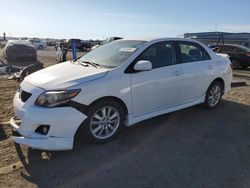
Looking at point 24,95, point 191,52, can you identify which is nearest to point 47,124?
point 24,95

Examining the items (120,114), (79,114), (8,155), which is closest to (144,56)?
(120,114)

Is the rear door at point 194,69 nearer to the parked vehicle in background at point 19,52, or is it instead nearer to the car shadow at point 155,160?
the car shadow at point 155,160

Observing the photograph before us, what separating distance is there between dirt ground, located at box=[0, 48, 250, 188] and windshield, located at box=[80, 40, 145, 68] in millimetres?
1290

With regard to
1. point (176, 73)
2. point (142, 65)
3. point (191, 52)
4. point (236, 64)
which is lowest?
point (236, 64)

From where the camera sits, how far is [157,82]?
16.0 ft

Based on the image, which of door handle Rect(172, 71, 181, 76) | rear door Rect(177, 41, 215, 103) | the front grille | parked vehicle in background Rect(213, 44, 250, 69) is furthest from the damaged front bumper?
parked vehicle in background Rect(213, 44, 250, 69)

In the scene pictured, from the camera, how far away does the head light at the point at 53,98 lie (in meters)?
3.81

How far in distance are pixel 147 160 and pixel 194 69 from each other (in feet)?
8.30

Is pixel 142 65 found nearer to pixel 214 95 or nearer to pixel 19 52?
pixel 214 95

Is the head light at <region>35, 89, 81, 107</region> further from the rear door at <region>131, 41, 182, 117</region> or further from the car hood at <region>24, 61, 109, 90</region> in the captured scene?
the rear door at <region>131, 41, 182, 117</region>

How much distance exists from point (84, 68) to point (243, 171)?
283cm

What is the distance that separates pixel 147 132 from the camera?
5000 mm

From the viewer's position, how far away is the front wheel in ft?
13.6

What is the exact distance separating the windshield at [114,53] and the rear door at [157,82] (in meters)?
0.24
